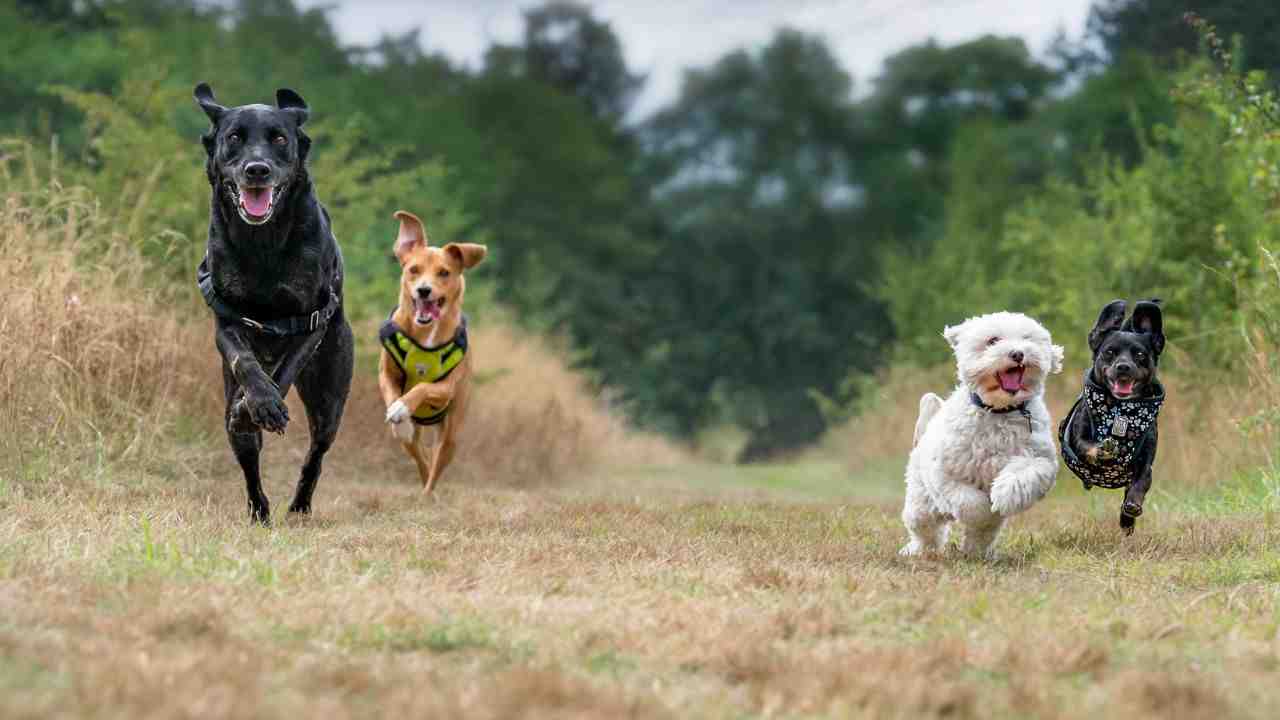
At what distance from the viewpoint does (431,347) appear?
32.7 ft

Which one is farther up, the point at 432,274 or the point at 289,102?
the point at 289,102

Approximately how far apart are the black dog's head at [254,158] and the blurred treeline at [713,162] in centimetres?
1367

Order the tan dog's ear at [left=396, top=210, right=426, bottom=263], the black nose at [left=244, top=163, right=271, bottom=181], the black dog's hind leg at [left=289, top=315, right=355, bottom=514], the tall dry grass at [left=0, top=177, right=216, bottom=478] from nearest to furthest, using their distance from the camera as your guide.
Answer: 1. the black nose at [left=244, top=163, right=271, bottom=181]
2. the black dog's hind leg at [left=289, top=315, right=355, bottom=514]
3. the tall dry grass at [left=0, top=177, right=216, bottom=478]
4. the tan dog's ear at [left=396, top=210, right=426, bottom=263]

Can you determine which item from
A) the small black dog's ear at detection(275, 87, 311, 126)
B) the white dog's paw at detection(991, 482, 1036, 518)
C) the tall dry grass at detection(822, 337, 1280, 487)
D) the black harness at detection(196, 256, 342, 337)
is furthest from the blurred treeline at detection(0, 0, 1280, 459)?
the white dog's paw at detection(991, 482, 1036, 518)

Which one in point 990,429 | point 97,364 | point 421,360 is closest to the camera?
point 990,429

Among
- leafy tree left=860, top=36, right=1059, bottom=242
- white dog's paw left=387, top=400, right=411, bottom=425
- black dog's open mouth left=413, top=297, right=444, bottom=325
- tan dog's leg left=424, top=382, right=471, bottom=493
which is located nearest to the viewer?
white dog's paw left=387, top=400, right=411, bottom=425

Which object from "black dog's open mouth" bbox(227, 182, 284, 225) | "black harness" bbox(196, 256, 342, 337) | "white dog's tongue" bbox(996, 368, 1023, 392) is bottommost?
"black harness" bbox(196, 256, 342, 337)

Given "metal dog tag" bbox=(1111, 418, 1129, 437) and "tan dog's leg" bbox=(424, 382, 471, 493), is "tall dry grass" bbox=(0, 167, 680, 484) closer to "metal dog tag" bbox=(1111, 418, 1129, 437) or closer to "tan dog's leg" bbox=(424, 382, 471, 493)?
"tan dog's leg" bbox=(424, 382, 471, 493)

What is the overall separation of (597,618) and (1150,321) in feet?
12.6

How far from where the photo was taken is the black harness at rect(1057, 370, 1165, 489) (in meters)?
7.31

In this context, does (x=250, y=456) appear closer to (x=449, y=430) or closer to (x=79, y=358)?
(x=79, y=358)

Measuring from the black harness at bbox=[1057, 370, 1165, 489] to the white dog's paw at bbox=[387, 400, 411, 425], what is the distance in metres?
4.23

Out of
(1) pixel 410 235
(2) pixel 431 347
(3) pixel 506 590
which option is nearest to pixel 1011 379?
(3) pixel 506 590

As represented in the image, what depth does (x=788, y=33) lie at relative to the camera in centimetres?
Result: 3869
